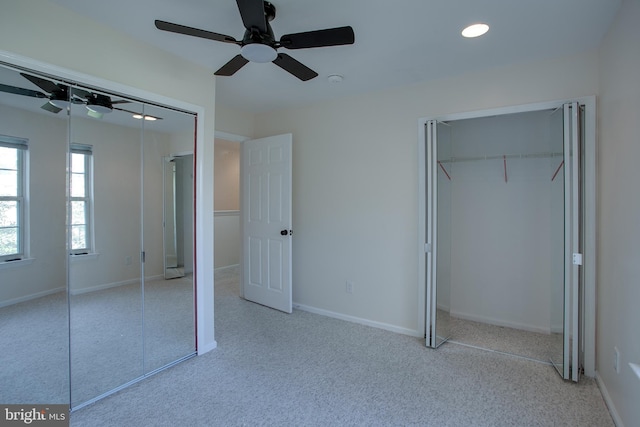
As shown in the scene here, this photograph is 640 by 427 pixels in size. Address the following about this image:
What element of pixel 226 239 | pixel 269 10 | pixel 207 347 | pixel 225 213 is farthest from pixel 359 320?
pixel 225 213

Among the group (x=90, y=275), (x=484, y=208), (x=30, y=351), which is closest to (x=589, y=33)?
(x=484, y=208)

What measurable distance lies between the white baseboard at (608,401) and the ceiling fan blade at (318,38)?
8.81 feet

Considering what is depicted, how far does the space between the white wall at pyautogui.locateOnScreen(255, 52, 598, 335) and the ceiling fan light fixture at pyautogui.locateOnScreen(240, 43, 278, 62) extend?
168 centimetres

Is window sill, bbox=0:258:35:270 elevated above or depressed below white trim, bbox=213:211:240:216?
below

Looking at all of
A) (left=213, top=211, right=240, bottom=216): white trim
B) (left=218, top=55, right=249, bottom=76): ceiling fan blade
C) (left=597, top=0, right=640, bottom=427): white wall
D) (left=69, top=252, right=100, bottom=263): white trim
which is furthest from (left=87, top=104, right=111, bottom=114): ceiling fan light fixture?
(left=213, top=211, right=240, bottom=216): white trim

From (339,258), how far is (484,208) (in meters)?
1.66

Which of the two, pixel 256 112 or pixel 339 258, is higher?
pixel 256 112

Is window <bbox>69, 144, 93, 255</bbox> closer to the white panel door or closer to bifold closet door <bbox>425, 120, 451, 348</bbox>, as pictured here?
the white panel door

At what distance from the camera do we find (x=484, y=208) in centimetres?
341

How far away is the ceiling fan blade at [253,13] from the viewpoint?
1501 millimetres

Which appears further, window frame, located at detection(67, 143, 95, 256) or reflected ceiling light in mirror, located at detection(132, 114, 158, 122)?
reflected ceiling light in mirror, located at detection(132, 114, 158, 122)

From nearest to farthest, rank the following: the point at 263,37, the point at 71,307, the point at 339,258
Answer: the point at 263,37 < the point at 71,307 < the point at 339,258

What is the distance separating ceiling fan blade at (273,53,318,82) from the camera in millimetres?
2020

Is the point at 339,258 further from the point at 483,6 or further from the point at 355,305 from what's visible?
the point at 483,6
